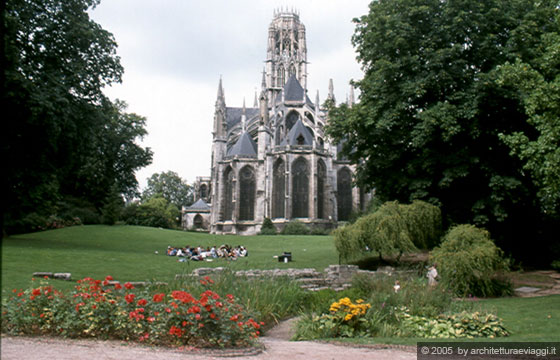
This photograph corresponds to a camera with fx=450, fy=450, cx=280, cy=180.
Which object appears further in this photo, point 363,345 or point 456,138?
point 456,138

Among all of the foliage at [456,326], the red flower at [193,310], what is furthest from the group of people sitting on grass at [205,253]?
the red flower at [193,310]

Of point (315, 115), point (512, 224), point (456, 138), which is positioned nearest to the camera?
point (456, 138)

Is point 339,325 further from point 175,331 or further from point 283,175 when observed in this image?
point 283,175

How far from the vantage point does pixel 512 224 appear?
68.8 feet

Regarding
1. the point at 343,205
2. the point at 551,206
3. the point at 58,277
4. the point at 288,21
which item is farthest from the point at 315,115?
the point at 58,277

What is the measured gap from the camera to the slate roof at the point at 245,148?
5772 centimetres

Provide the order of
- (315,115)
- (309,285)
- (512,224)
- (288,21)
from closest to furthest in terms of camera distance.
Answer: (309,285) → (512,224) → (315,115) → (288,21)

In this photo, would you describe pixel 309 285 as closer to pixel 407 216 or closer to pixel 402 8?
pixel 407 216

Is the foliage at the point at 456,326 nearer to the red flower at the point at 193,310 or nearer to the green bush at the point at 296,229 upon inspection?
the red flower at the point at 193,310

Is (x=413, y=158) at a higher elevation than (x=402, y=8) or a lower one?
lower

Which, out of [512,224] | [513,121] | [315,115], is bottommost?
[512,224]

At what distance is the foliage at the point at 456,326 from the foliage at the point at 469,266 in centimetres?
472

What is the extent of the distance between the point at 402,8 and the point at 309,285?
512 inches

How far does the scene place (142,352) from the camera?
6270 millimetres
